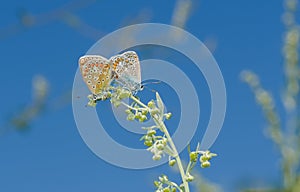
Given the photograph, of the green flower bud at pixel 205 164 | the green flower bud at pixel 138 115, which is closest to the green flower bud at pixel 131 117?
the green flower bud at pixel 138 115

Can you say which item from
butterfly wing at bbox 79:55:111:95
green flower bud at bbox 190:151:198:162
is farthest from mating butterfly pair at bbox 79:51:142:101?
green flower bud at bbox 190:151:198:162

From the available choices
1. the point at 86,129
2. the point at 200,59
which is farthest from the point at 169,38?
the point at 86,129

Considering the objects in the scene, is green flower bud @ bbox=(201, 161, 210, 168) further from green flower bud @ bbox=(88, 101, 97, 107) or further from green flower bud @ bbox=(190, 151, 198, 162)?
green flower bud @ bbox=(88, 101, 97, 107)

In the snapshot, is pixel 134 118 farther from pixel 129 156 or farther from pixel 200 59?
pixel 200 59

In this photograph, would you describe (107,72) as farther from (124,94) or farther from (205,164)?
(205,164)

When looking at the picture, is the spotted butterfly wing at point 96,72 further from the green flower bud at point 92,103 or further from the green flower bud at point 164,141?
the green flower bud at point 164,141

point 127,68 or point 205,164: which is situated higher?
point 127,68

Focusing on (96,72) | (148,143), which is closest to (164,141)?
(148,143)

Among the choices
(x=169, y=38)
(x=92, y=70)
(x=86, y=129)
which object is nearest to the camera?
(x=92, y=70)
